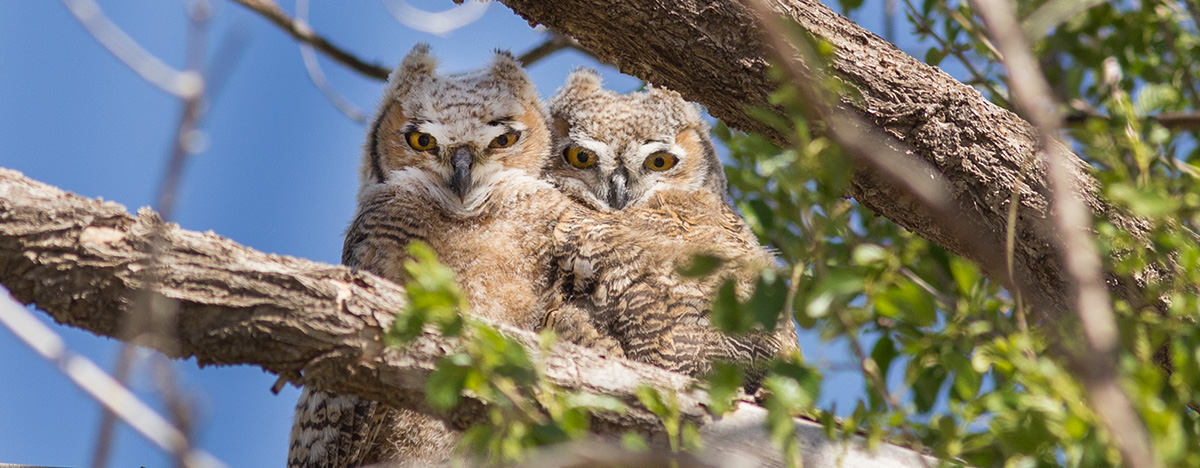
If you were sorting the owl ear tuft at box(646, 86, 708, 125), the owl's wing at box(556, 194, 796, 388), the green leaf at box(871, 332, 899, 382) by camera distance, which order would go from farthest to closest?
the owl ear tuft at box(646, 86, 708, 125) → the owl's wing at box(556, 194, 796, 388) → the green leaf at box(871, 332, 899, 382)

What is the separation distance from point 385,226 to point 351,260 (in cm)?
16

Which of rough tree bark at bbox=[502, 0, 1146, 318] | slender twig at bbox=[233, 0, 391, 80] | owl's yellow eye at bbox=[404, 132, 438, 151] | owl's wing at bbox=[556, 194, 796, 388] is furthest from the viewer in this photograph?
slender twig at bbox=[233, 0, 391, 80]

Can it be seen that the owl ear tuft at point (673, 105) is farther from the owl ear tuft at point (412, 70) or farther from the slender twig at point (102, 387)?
the slender twig at point (102, 387)

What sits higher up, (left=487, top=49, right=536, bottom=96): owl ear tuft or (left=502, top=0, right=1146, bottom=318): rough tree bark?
(left=487, top=49, right=536, bottom=96): owl ear tuft

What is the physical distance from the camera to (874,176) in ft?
7.79

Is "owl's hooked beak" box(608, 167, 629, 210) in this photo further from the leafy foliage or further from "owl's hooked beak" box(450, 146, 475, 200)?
the leafy foliage

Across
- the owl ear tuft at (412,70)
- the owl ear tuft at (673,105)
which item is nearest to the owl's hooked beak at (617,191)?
the owl ear tuft at (673,105)

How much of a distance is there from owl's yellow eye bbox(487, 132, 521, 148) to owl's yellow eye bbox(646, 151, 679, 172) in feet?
1.64

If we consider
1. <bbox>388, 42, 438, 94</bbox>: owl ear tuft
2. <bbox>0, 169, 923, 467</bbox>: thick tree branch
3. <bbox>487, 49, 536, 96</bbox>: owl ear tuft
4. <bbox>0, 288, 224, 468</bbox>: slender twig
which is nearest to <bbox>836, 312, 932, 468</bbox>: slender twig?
<bbox>0, 169, 923, 467</bbox>: thick tree branch

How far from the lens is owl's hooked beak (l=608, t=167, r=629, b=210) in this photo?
10.8 feet

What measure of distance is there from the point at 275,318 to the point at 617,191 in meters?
1.59

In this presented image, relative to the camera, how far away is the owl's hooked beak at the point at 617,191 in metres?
3.30

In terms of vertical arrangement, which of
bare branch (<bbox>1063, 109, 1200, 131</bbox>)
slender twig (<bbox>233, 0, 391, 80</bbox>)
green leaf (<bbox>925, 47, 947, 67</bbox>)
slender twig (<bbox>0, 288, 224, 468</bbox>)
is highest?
slender twig (<bbox>233, 0, 391, 80</bbox>)

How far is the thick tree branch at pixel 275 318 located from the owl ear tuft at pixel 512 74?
1.62 meters
